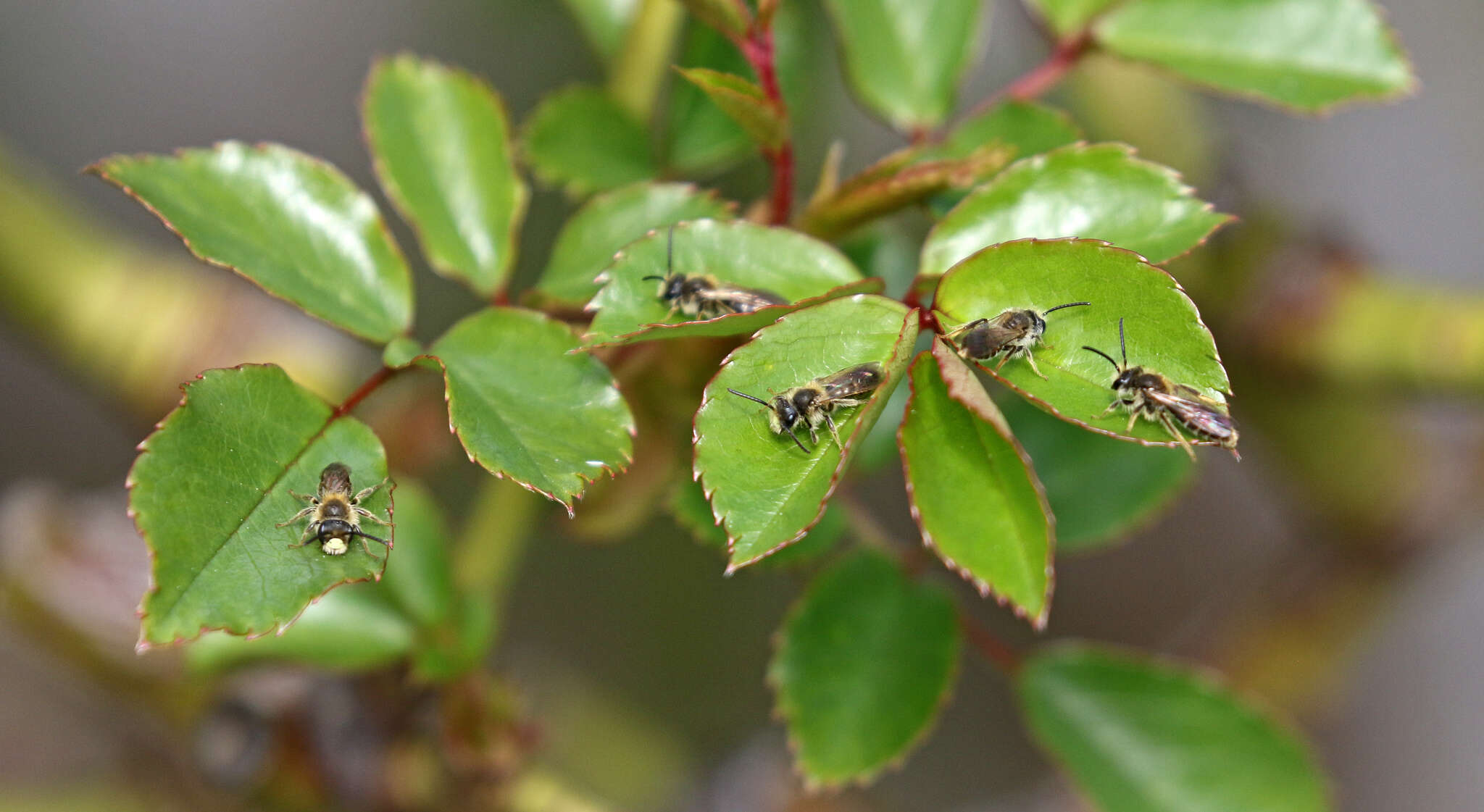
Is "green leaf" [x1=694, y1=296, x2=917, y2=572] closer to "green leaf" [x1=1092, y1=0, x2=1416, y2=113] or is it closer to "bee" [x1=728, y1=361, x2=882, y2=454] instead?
"bee" [x1=728, y1=361, x2=882, y2=454]

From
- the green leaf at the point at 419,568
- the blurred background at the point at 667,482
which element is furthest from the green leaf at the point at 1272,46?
the green leaf at the point at 419,568

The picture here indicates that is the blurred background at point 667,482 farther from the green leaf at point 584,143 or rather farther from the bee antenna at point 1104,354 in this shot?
the bee antenna at point 1104,354

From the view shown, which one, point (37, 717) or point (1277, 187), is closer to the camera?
point (1277, 187)

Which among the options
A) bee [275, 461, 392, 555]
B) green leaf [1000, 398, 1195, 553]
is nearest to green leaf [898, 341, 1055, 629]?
bee [275, 461, 392, 555]

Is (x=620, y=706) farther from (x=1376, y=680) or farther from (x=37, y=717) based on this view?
(x=1376, y=680)

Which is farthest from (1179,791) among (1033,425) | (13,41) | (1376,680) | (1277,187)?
(13,41)

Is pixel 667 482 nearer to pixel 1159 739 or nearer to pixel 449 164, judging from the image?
pixel 449 164
